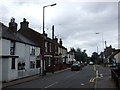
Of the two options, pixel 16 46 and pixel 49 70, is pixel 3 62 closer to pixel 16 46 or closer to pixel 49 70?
pixel 16 46

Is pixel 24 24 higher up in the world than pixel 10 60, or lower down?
higher up

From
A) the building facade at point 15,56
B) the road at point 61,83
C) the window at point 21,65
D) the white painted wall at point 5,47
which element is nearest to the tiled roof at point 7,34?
the building facade at point 15,56

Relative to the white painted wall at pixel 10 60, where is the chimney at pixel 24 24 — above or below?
above

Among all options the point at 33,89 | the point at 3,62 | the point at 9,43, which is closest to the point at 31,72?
the point at 9,43

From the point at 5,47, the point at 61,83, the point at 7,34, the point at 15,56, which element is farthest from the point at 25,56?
the point at 61,83

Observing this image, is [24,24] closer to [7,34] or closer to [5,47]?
[7,34]

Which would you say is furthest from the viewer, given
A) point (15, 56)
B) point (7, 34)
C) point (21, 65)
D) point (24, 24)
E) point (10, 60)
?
point (24, 24)

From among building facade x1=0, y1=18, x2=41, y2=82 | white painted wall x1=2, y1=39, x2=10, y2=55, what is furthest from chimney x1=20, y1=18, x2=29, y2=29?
white painted wall x1=2, y1=39, x2=10, y2=55

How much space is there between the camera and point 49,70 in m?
40.8

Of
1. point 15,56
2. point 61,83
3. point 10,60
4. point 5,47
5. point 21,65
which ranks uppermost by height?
point 5,47

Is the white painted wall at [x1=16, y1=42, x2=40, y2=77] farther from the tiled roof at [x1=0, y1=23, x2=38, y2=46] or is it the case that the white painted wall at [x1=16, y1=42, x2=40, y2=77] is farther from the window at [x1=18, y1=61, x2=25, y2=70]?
the tiled roof at [x1=0, y1=23, x2=38, y2=46]

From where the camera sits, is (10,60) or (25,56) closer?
(10,60)

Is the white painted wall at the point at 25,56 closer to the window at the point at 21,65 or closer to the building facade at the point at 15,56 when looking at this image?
the building facade at the point at 15,56

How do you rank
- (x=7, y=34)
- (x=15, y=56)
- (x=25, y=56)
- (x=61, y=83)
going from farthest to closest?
(x=25, y=56), (x=7, y=34), (x=15, y=56), (x=61, y=83)
